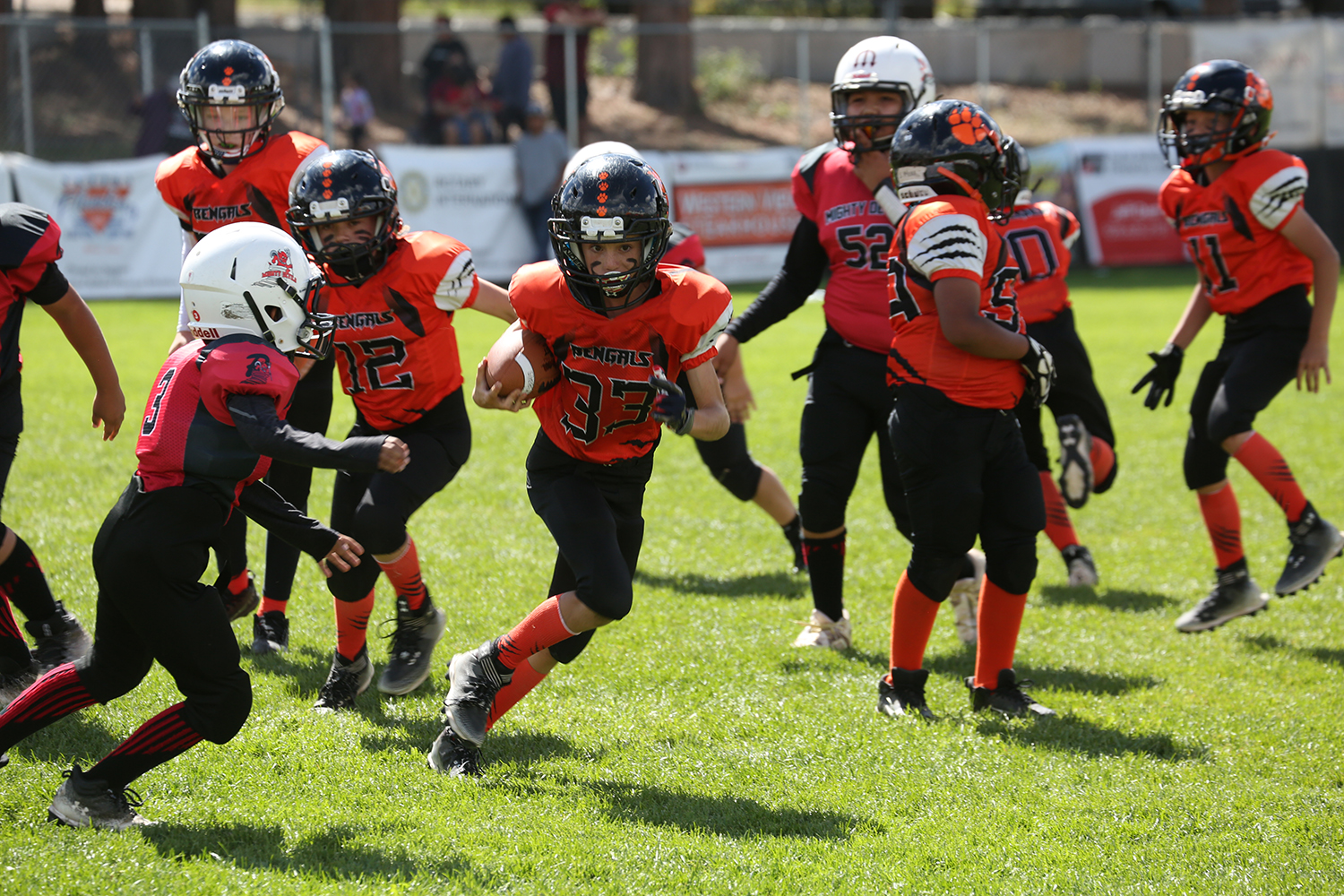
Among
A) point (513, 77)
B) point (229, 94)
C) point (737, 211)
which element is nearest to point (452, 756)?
point (229, 94)

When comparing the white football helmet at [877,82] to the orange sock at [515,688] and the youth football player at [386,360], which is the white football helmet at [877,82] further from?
the orange sock at [515,688]

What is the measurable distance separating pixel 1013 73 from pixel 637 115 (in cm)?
819

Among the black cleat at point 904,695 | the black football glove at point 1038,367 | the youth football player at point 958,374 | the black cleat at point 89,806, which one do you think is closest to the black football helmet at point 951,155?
the youth football player at point 958,374

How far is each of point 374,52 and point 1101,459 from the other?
54.7ft

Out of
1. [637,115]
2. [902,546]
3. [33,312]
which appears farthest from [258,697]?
[637,115]

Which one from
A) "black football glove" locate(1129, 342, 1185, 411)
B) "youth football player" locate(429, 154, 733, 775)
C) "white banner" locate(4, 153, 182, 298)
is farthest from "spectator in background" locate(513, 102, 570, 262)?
"youth football player" locate(429, 154, 733, 775)

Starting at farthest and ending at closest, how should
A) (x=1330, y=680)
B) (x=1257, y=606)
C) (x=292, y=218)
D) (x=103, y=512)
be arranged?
(x=103, y=512) < (x=1257, y=606) < (x=1330, y=680) < (x=292, y=218)

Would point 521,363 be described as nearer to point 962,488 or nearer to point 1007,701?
point 962,488

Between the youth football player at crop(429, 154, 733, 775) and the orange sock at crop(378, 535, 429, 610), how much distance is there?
0.56m

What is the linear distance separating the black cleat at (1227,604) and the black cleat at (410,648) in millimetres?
3196

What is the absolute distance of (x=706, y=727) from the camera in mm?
4406

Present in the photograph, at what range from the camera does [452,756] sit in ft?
13.0

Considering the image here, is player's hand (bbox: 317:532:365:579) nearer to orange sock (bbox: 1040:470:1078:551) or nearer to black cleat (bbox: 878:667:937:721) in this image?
black cleat (bbox: 878:667:937:721)

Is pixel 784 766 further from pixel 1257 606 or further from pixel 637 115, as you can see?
pixel 637 115
